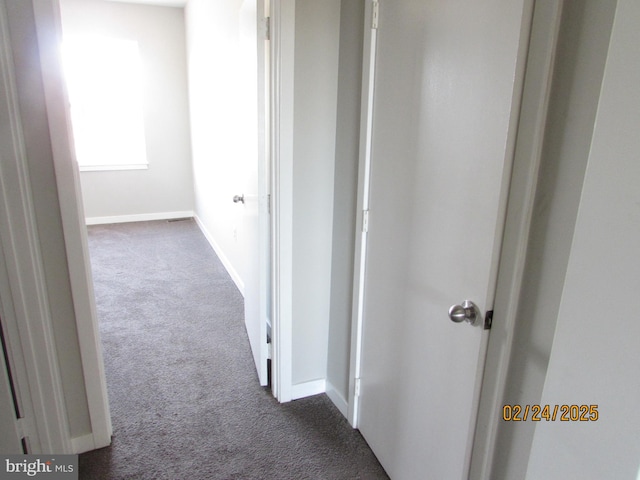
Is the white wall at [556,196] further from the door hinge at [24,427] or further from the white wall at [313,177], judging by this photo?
the door hinge at [24,427]

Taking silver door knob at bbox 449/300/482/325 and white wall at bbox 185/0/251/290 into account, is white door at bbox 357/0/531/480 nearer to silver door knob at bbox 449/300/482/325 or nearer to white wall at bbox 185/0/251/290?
silver door knob at bbox 449/300/482/325

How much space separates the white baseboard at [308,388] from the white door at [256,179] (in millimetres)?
186

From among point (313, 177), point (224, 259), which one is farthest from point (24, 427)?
point (224, 259)

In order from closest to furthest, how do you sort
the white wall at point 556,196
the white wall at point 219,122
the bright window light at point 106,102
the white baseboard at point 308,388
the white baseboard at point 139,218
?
the white wall at point 556,196, the white baseboard at point 308,388, the white wall at point 219,122, the bright window light at point 106,102, the white baseboard at point 139,218

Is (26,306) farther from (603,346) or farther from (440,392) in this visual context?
(603,346)

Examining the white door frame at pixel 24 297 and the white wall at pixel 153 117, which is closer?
the white door frame at pixel 24 297

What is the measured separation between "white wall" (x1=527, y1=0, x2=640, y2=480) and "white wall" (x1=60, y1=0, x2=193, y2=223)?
569cm

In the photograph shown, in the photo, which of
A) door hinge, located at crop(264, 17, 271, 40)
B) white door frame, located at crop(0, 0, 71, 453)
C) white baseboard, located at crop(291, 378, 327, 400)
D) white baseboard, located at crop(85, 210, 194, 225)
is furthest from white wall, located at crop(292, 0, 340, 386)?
white baseboard, located at crop(85, 210, 194, 225)

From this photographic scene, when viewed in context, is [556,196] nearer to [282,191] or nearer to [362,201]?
[362,201]

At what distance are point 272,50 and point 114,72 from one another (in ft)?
14.6

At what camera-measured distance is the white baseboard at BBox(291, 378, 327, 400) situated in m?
2.15

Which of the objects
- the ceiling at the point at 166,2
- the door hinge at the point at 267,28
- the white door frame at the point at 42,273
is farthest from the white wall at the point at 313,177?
the ceiling at the point at 166,2

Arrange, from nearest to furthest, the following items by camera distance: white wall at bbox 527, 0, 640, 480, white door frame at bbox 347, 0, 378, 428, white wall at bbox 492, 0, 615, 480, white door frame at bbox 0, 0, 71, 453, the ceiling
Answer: white wall at bbox 527, 0, 640, 480
white wall at bbox 492, 0, 615, 480
white door frame at bbox 0, 0, 71, 453
white door frame at bbox 347, 0, 378, 428
the ceiling

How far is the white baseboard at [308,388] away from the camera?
2150 mm
